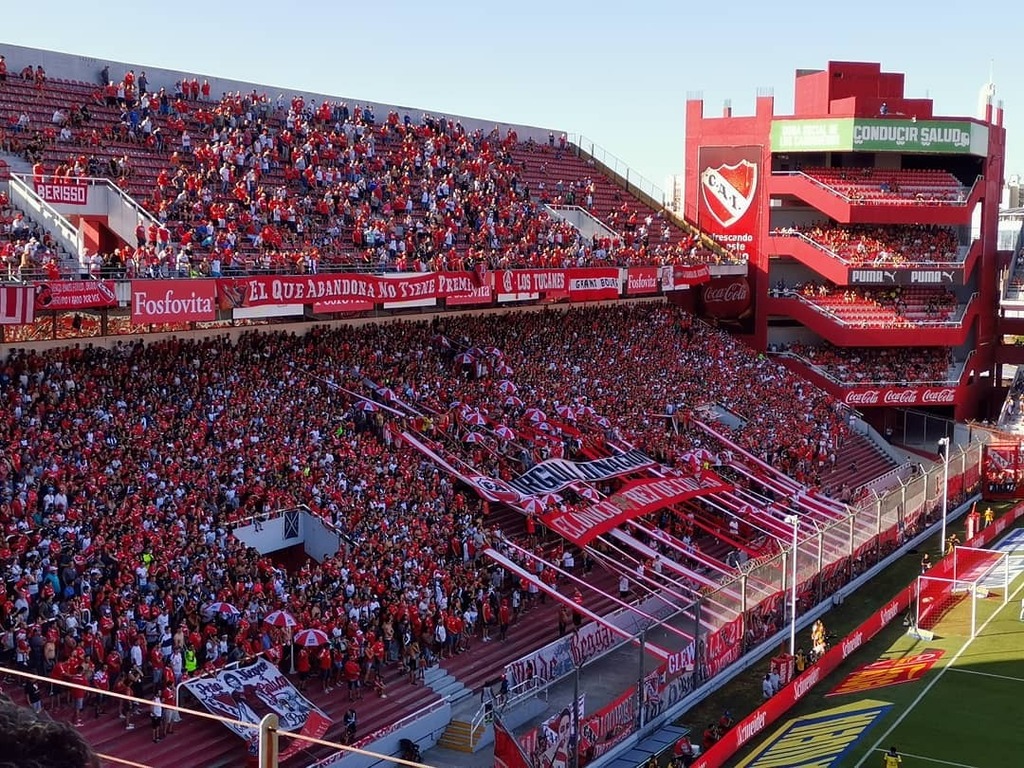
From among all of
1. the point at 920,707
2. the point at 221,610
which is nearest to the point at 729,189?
the point at 920,707

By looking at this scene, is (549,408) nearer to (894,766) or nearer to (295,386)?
(295,386)

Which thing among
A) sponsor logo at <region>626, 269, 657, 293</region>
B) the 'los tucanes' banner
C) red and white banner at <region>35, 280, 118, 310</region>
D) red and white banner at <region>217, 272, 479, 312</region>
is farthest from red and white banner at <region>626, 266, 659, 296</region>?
the 'los tucanes' banner

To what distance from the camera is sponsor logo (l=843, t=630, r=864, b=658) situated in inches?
1085

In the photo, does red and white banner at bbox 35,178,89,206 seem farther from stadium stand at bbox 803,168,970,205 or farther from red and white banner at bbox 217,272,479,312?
stadium stand at bbox 803,168,970,205

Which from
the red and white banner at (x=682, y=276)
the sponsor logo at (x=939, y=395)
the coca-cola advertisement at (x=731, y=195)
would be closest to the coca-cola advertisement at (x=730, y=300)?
the coca-cola advertisement at (x=731, y=195)

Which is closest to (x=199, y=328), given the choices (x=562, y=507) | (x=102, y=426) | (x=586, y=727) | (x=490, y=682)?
(x=102, y=426)

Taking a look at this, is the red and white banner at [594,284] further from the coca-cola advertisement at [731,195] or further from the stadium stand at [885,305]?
the stadium stand at [885,305]

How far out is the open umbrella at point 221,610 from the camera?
20234 millimetres

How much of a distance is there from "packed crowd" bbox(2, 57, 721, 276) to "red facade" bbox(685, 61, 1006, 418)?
7982 millimetres

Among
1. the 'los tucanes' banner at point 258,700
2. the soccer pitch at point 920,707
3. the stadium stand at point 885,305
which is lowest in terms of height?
the soccer pitch at point 920,707

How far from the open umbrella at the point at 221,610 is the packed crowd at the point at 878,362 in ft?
111

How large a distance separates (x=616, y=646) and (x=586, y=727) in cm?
251

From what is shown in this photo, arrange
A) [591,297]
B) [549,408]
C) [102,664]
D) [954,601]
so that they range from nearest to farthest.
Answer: [102,664]
[954,601]
[549,408]
[591,297]

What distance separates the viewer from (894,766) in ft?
68.6
